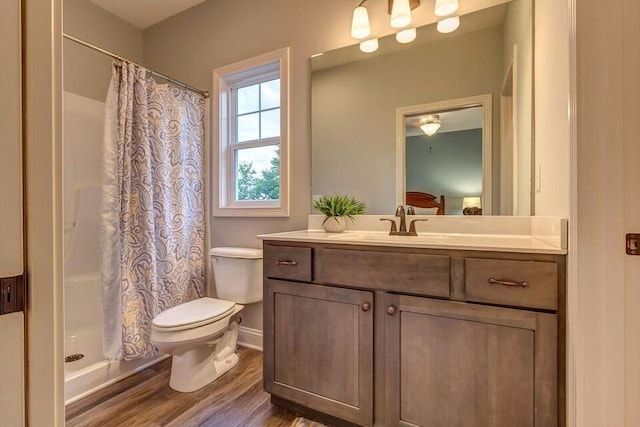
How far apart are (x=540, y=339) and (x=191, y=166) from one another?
2.30m

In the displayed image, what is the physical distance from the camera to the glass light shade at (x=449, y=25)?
165cm

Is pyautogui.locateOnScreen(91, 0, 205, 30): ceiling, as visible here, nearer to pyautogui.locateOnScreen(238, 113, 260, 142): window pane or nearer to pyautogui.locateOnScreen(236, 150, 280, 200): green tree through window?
pyautogui.locateOnScreen(238, 113, 260, 142): window pane

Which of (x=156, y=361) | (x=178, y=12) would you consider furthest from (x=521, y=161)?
(x=178, y=12)

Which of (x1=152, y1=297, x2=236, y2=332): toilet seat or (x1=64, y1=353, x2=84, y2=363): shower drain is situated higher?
(x1=152, y1=297, x2=236, y2=332): toilet seat

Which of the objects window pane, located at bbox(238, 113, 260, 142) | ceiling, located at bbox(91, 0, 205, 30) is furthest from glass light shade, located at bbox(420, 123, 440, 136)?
ceiling, located at bbox(91, 0, 205, 30)

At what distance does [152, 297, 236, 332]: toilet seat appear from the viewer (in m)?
1.66

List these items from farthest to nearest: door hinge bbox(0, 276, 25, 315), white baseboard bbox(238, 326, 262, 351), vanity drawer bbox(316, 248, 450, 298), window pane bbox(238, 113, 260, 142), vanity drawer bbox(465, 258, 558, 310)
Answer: window pane bbox(238, 113, 260, 142), white baseboard bbox(238, 326, 262, 351), vanity drawer bbox(316, 248, 450, 298), vanity drawer bbox(465, 258, 558, 310), door hinge bbox(0, 276, 25, 315)

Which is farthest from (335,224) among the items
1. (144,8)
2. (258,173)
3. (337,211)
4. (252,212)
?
(144,8)

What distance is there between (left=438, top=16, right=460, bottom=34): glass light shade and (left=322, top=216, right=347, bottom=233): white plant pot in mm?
1170

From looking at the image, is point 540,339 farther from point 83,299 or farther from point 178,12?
point 178,12

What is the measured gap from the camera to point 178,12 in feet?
8.60

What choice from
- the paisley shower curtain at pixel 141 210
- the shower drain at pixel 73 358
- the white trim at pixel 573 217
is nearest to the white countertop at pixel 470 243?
the white trim at pixel 573 217

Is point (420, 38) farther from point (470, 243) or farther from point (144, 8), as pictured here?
point (144, 8)

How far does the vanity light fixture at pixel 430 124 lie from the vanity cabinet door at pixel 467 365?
0.97 meters
